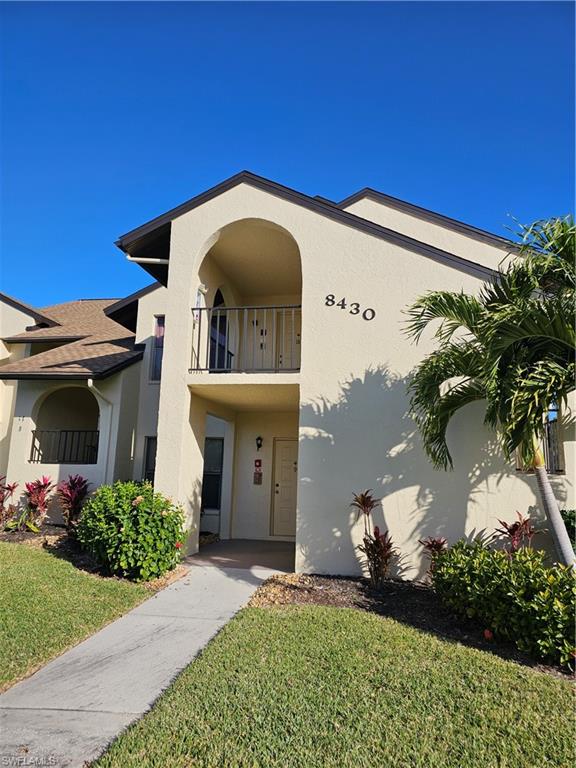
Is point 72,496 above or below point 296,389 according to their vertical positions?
below

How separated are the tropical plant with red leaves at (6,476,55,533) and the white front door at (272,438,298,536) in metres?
5.90

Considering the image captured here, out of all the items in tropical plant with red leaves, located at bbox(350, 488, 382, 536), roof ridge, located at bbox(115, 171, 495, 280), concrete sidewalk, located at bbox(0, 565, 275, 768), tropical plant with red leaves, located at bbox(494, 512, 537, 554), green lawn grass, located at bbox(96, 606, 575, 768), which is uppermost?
roof ridge, located at bbox(115, 171, 495, 280)

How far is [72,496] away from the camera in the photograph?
1098 centimetres

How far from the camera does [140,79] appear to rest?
9336 millimetres

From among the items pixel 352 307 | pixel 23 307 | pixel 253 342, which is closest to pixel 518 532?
pixel 352 307

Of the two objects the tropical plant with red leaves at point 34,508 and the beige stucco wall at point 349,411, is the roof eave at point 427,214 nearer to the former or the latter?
the beige stucco wall at point 349,411

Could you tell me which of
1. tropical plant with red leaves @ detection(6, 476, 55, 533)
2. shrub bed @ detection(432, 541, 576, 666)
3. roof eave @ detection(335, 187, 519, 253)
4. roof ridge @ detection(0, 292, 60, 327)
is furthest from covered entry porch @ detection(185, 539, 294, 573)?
roof ridge @ detection(0, 292, 60, 327)

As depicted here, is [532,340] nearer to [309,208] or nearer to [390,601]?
[390,601]

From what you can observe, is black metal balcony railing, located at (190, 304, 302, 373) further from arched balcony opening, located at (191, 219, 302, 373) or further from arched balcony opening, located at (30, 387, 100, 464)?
arched balcony opening, located at (30, 387, 100, 464)

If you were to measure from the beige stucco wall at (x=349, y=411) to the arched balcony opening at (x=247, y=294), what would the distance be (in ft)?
1.77

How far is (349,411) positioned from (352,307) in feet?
6.69

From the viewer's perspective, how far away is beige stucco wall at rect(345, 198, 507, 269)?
12.1 meters

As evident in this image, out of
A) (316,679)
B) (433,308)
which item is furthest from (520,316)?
(316,679)

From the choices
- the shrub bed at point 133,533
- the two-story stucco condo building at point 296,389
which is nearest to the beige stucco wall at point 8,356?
the two-story stucco condo building at point 296,389
